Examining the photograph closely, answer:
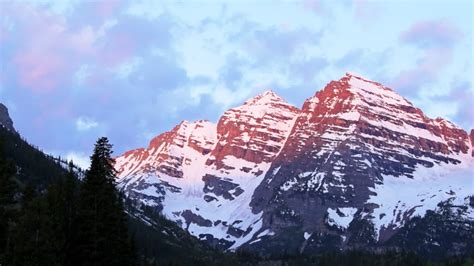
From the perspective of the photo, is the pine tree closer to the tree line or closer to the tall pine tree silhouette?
the tree line

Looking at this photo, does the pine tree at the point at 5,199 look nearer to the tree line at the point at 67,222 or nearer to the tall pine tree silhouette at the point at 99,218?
the tree line at the point at 67,222

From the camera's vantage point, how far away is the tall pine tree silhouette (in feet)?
322

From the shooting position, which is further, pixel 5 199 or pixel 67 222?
pixel 5 199

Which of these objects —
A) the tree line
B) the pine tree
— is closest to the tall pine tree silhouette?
the tree line

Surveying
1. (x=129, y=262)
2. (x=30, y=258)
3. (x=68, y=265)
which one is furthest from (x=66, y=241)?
(x=129, y=262)

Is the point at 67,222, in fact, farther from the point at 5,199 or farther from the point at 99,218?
the point at 5,199

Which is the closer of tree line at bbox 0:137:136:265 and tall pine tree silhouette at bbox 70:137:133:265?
tree line at bbox 0:137:136:265

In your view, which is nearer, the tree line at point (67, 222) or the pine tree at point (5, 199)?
the tree line at point (67, 222)

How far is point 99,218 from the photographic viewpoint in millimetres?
99250

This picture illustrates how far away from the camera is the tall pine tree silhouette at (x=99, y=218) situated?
322ft

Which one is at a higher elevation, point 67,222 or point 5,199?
point 5,199

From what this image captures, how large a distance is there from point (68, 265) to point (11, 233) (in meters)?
6.46

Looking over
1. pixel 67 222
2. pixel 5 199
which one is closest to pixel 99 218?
pixel 67 222

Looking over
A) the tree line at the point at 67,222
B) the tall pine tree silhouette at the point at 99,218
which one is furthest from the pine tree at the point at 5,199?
the tall pine tree silhouette at the point at 99,218
